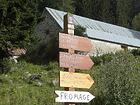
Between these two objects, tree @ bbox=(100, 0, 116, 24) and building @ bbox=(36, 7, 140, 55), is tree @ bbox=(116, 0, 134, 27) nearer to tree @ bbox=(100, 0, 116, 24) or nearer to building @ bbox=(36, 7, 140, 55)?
tree @ bbox=(100, 0, 116, 24)

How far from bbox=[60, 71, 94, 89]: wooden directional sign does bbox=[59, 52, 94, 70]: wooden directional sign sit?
18 cm

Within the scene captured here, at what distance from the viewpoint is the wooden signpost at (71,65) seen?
7703 millimetres

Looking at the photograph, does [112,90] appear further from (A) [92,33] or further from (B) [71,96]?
(A) [92,33]

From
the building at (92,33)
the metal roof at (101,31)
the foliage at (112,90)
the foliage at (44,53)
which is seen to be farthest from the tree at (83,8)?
the foliage at (112,90)

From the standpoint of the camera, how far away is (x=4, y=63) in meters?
22.9

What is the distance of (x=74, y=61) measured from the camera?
8.02 metres

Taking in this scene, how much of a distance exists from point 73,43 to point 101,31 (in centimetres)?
3647

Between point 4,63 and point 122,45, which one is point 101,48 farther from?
point 4,63

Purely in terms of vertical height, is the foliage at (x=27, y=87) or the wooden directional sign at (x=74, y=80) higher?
the wooden directional sign at (x=74, y=80)

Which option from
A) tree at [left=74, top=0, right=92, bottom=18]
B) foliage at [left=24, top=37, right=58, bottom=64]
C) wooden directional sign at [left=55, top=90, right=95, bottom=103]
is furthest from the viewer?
tree at [left=74, top=0, right=92, bottom=18]

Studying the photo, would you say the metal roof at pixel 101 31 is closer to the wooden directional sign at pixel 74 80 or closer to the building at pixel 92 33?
the building at pixel 92 33

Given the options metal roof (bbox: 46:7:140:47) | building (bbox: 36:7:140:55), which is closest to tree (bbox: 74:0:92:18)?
metal roof (bbox: 46:7:140:47)

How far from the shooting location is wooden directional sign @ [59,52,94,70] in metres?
7.79

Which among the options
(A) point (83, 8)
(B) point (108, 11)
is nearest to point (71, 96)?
(A) point (83, 8)
